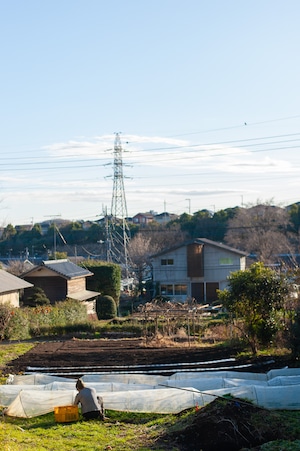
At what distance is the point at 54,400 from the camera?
36.5ft

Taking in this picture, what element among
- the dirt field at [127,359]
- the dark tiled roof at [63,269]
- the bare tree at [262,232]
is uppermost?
the bare tree at [262,232]

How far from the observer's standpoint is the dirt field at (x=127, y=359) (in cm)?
1493

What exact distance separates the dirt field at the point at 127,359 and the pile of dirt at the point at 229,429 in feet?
15.9

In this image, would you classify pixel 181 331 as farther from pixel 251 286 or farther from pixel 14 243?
pixel 14 243

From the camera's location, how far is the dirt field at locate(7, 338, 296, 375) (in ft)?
49.0

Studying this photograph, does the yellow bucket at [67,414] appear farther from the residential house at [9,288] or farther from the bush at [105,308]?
the bush at [105,308]

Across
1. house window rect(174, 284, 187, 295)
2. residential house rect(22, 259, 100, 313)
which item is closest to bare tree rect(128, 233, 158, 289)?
house window rect(174, 284, 187, 295)

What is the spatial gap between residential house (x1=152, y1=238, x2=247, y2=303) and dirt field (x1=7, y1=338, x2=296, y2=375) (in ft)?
77.5

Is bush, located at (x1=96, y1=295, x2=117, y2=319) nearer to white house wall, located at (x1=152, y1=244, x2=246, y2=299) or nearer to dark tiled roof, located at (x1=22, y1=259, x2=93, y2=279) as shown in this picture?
dark tiled roof, located at (x1=22, y1=259, x2=93, y2=279)

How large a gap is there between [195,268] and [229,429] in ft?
114

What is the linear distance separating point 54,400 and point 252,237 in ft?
142

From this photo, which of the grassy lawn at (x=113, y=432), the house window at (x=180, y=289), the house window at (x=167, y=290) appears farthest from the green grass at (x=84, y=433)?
the house window at (x=167, y=290)

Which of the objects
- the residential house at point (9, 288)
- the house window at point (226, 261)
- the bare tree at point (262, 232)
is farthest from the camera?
the bare tree at point (262, 232)

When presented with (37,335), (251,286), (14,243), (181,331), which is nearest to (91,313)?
(37,335)
